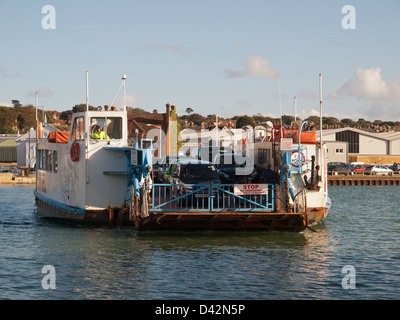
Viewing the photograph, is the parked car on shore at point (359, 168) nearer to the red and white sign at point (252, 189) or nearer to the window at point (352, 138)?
the window at point (352, 138)

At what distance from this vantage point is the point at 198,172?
76.4 feet

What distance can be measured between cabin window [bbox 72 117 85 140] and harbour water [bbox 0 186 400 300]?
3.96 m

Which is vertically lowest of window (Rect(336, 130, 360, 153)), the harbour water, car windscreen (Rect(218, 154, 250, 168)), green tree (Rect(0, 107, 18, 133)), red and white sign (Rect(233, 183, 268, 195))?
the harbour water

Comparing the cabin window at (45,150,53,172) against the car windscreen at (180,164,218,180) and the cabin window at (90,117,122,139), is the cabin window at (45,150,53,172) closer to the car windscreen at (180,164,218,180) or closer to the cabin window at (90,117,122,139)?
the cabin window at (90,117,122,139)

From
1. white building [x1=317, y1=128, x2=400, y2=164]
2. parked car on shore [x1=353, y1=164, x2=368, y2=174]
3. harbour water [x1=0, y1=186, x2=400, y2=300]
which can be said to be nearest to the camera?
harbour water [x1=0, y1=186, x2=400, y2=300]

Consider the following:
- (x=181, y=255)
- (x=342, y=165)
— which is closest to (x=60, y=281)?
(x=181, y=255)

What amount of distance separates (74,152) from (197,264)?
871 cm

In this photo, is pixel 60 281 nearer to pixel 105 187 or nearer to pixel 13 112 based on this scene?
pixel 105 187

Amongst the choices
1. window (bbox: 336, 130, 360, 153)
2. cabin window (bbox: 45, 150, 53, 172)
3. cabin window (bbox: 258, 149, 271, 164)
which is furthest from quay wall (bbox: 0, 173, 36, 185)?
window (bbox: 336, 130, 360, 153)

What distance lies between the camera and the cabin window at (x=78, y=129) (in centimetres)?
2475

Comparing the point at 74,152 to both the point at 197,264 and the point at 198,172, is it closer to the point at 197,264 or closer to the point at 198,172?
the point at 198,172

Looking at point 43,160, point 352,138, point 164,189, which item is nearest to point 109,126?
point 164,189

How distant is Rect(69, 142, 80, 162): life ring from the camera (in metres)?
24.1
